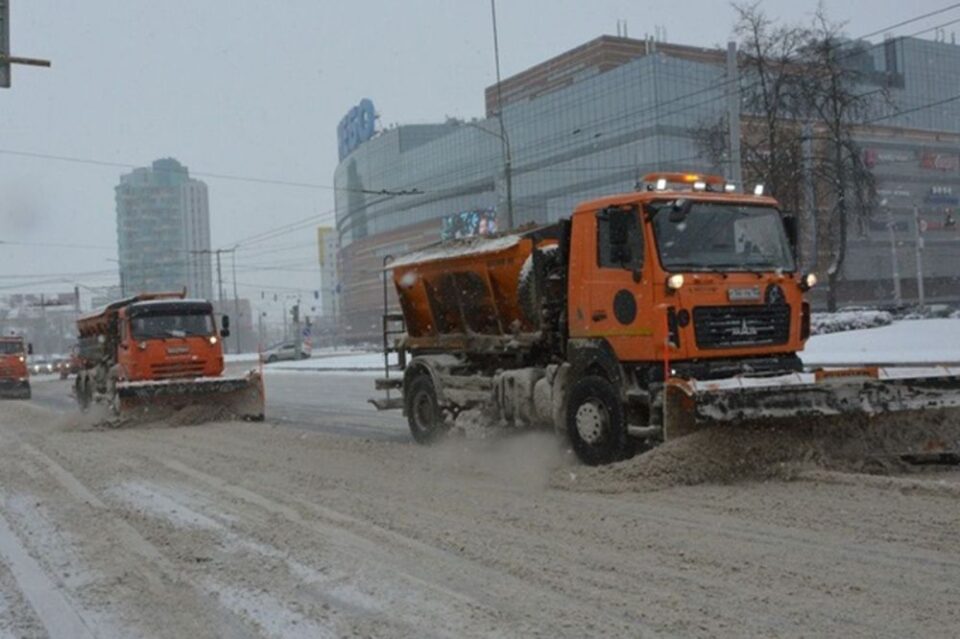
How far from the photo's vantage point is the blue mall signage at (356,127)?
116m

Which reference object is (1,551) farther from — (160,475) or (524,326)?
(524,326)

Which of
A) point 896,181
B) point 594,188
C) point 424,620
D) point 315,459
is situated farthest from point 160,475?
point 896,181

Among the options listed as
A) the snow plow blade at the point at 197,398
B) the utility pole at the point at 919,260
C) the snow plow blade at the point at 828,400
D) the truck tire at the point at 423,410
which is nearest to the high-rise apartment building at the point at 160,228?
the utility pole at the point at 919,260

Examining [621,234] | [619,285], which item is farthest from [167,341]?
[621,234]

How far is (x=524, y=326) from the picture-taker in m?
11.2

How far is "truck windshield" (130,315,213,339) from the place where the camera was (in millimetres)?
18922

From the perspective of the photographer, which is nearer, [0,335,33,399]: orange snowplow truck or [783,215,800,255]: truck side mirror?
[783,215,800,255]: truck side mirror

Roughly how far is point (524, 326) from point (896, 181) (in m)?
90.0

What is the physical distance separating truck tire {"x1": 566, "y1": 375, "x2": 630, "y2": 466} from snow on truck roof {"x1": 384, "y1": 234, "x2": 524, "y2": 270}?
2.29 metres

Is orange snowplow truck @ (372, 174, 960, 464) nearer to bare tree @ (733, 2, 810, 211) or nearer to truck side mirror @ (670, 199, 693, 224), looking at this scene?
truck side mirror @ (670, 199, 693, 224)

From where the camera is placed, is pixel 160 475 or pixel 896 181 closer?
pixel 160 475

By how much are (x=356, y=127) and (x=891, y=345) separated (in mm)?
96480

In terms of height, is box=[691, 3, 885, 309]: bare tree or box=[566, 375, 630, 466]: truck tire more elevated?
box=[691, 3, 885, 309]: bare tree

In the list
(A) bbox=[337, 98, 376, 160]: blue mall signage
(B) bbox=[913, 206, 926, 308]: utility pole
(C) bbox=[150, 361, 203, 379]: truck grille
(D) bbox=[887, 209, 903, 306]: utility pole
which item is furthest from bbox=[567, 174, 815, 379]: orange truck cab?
(A) bbox=[337, 98, 376, 160]: blue mall signage
